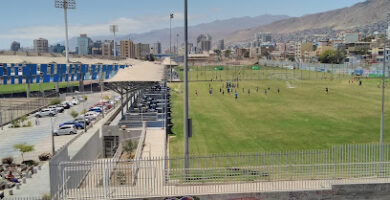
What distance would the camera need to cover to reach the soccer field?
2438 centimetres

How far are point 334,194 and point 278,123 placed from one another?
18402 millimetres

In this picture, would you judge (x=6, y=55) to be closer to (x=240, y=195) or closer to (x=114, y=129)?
(x=114, y=129)

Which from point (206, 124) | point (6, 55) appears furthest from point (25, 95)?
point (206, 124)

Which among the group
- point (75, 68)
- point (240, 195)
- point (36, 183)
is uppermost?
point (75, 68)

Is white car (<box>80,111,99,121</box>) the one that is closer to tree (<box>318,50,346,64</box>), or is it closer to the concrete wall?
the concrete wall

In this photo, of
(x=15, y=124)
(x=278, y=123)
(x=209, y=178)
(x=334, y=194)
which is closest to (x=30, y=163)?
(x=209, y=178)

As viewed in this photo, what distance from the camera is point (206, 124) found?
31922 millimetres

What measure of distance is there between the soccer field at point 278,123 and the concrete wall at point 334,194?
31.0 feet

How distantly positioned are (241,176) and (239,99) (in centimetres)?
3612

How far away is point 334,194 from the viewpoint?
1330cm

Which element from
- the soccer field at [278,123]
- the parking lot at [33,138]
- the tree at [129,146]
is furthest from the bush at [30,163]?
the soccer field at [278,123]

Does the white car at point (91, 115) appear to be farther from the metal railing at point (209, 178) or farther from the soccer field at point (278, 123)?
the metal railing at point (209, 178)

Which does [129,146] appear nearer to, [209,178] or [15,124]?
[209,178]

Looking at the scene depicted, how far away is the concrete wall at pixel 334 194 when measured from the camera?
12836 millimetres
